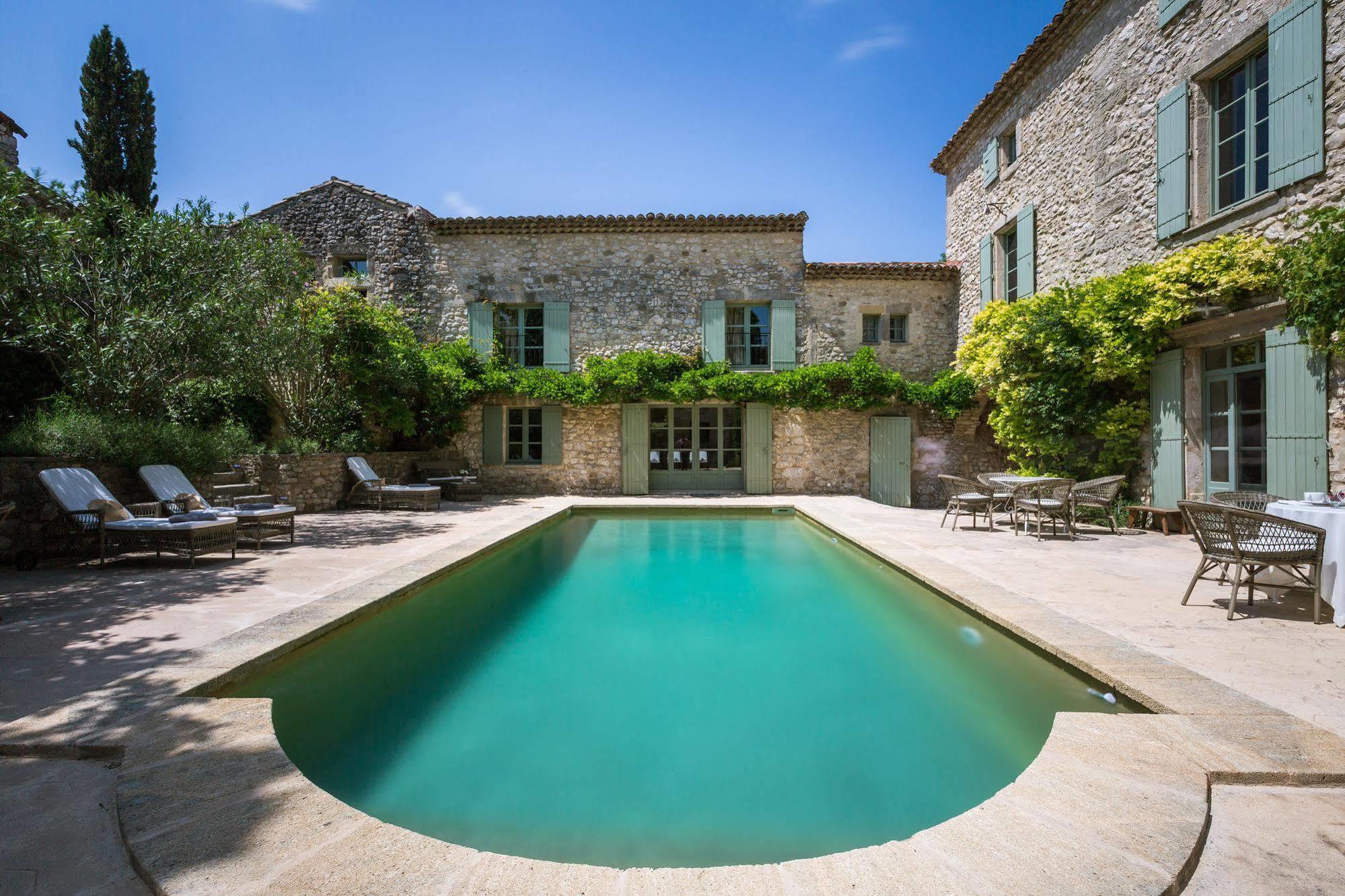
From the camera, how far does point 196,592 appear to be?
421cm

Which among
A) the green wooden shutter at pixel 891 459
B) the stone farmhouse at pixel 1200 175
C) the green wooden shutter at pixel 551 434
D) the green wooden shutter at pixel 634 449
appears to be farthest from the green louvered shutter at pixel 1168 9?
the green wooden shutter at pixel 551 434

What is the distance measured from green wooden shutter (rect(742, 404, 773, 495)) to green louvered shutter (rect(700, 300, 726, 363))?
4.09 feet

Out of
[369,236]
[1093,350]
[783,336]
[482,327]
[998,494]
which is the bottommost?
[998,494]

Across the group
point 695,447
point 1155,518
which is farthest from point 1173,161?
point 695,447

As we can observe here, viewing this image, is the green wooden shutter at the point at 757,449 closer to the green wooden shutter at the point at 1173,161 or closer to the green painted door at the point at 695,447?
the green painted door at the point at 695,447

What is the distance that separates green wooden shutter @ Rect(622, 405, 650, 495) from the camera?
1222 centimetres

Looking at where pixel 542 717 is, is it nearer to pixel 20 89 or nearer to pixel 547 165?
pixel 547 165

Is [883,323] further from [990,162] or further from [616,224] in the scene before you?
[616,224]

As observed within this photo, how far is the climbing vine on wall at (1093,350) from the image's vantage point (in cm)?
635

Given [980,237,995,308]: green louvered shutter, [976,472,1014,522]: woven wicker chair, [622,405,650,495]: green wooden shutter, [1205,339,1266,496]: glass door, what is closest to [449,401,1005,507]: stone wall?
[622,405,650,495]: green wooden shutter

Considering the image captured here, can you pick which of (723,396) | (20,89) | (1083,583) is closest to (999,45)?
(723,396)

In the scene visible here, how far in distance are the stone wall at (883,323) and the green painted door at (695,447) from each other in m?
2.06

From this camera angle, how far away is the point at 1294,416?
5699 mm

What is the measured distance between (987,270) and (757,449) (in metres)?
5.15
